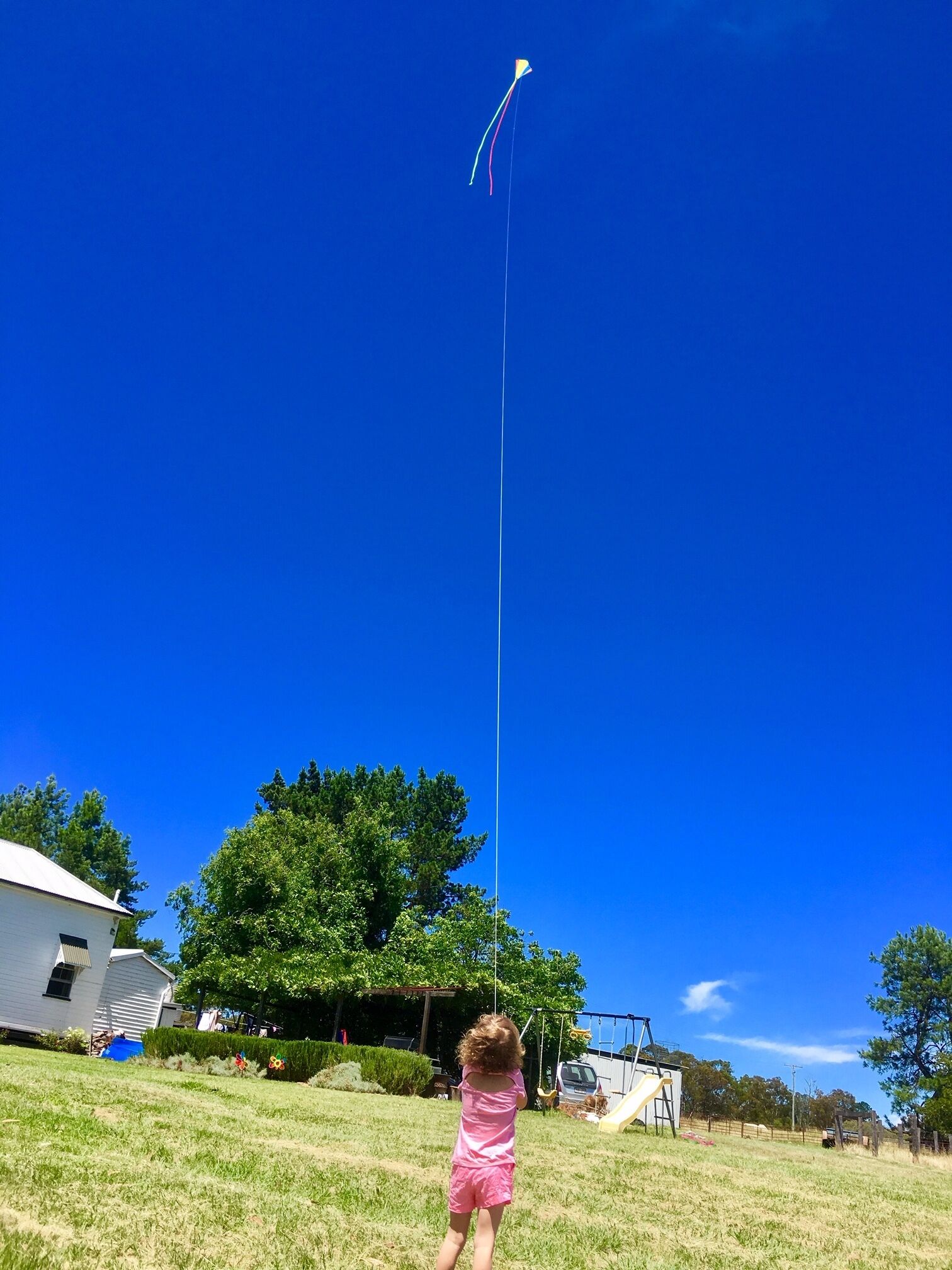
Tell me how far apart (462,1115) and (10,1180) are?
8.24ft

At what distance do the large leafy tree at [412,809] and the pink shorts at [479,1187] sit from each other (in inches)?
1341

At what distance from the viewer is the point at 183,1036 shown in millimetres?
19641

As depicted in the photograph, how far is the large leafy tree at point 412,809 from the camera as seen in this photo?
131 feet

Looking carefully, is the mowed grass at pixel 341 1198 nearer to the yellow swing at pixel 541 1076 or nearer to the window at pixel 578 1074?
the yellow swing at pixel 541 1076

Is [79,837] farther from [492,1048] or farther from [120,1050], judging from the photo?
[492,1048]

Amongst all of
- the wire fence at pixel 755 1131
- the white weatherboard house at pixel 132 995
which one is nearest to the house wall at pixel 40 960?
the white weatherboard house at pixel 132 995

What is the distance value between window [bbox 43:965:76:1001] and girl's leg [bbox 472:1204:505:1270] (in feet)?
78.0

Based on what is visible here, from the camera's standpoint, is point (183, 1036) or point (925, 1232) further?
point (183, 1036)

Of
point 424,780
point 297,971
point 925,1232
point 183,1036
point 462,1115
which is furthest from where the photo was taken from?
point 424,780

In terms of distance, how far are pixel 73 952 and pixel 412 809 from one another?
2100 cm

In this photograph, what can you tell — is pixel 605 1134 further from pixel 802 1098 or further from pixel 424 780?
pixel 802 1098

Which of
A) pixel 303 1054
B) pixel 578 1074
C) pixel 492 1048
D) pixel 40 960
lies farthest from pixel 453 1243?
pixel 578 1074

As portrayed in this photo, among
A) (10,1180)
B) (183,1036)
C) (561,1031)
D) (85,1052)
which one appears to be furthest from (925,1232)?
(85,1052)

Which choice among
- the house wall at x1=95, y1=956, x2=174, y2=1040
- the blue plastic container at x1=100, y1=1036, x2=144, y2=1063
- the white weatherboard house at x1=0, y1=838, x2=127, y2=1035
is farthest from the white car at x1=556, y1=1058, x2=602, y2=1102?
the house wall at x1=95, y1=956, x2=174, y2=1040
